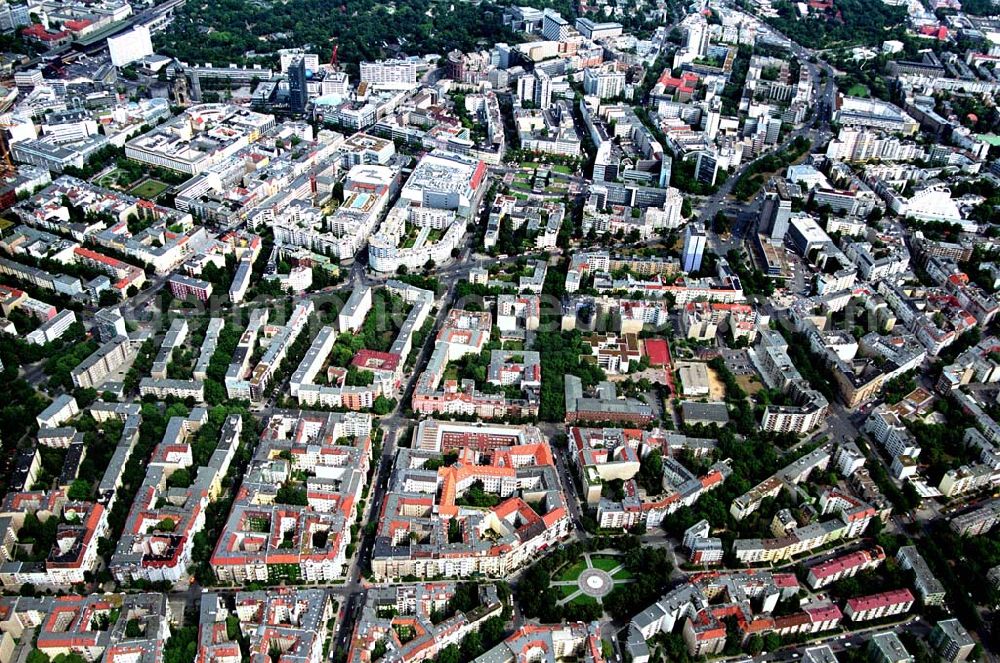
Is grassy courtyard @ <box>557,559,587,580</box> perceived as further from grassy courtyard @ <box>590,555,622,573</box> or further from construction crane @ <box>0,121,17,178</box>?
construction crane @ <box>0,121,17,178</box>

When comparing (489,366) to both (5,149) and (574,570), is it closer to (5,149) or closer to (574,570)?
(574,570)

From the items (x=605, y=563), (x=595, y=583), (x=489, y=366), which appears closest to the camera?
(x=595, y=583)

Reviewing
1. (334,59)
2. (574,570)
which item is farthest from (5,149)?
(574,570)

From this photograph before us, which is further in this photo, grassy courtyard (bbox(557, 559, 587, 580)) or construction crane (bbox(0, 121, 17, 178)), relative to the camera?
construction crane (bbox(0, 121, 17, 178))

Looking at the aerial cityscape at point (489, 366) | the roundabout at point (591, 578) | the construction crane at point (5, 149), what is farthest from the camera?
the construction crane at point (5, 149)

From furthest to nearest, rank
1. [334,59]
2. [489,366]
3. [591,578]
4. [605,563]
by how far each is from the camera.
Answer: [334,59] → [489,366] → [605,563] → [591,578]

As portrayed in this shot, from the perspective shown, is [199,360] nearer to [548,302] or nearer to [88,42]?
[548,302]

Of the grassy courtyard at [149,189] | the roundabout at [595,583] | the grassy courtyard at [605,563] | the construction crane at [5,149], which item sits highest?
the construction crane at [5,149]

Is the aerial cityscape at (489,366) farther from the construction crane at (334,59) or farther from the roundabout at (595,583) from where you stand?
the construction crane at (334,59)

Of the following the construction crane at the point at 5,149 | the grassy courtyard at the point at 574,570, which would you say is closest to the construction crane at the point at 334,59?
the construction crane at the point at 5,149

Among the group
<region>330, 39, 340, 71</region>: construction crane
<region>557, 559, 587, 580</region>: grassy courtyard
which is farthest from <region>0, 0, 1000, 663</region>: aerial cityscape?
<region>330, 39, 340, 71</region>: construction crane
